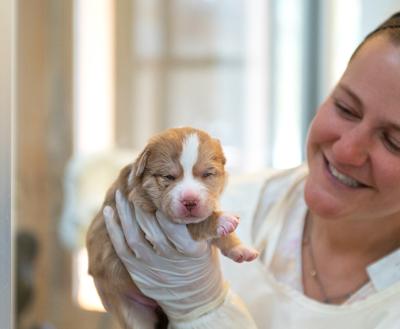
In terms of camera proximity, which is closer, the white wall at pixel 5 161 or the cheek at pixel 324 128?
the white wall at pixel 5 161

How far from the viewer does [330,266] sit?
1.12m

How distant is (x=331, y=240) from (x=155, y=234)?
45 centimetres

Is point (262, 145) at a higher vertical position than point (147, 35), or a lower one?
lower

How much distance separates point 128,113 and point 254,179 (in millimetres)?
1337

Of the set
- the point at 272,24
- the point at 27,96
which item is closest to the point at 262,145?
the point at 272,24

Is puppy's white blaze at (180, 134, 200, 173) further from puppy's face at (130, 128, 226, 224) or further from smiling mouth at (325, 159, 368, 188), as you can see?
smiling mouth at (325, 159, 368, 188)

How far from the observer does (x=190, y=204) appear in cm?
74

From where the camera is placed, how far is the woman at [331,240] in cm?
84

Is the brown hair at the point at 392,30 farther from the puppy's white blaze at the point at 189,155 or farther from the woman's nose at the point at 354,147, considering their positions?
the puppy's white blaze at the point at 189,155

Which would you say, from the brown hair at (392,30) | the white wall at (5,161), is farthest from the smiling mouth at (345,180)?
the white wall at (5,161)

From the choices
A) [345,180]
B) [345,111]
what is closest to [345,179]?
[345,180]

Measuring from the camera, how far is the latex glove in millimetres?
803

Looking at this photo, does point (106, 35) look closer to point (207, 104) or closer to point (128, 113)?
point (128, 113)

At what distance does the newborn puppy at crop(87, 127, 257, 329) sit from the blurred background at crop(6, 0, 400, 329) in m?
1.32
